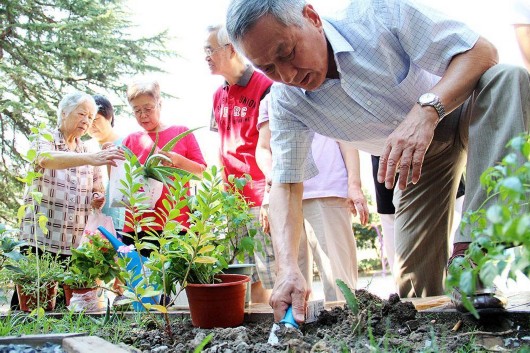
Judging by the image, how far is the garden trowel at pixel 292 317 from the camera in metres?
1.50

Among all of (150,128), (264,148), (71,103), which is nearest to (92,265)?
(264,148)

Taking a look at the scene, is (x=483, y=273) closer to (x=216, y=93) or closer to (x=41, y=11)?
(x=216, y=93)

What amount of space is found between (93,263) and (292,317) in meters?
1.15

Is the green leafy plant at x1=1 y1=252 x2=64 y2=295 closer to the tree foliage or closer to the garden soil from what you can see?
the garden soil

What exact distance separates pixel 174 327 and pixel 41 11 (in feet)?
36.4

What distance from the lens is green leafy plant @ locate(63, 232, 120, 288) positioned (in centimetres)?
239

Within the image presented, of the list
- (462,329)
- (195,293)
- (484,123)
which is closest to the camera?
(462,329)

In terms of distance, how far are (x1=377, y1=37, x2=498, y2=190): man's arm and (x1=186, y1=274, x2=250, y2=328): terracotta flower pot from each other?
646mm

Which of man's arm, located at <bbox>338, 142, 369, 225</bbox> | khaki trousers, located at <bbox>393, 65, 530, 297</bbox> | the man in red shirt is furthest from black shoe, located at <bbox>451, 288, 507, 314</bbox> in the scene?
the man in red shirt

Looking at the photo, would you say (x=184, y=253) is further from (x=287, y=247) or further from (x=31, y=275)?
(x=31, y=275)

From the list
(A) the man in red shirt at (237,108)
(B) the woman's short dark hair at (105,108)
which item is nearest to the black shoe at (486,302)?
(A) the man in red shirt at (237,108)

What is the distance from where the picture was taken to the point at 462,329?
150cm

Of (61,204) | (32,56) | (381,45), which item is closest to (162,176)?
(381,45)

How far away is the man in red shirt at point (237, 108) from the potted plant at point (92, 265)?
0.89m
